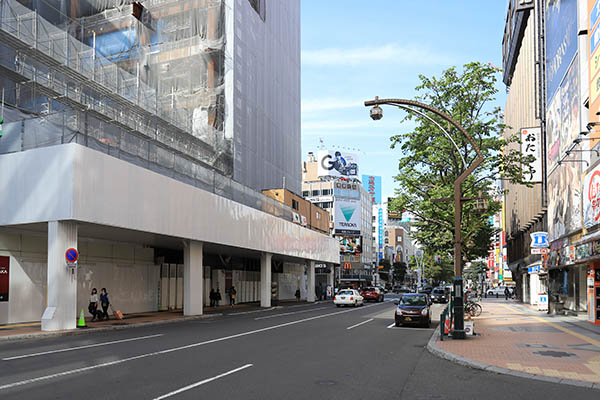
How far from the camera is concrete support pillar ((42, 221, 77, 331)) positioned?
67.5 ft

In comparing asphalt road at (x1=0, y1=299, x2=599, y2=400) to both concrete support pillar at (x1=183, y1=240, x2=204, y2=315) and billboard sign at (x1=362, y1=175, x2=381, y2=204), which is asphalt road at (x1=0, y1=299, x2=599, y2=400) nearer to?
concrete support pillar at (x1=183, y1=240, x2=204, y2=315)

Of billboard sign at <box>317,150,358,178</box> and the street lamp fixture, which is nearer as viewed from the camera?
the street lamp fixture

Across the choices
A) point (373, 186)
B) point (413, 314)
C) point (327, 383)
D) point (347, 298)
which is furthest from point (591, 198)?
point (373, 186)

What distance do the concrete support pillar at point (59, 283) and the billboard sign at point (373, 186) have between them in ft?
487

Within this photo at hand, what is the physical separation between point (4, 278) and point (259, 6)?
39.2 meters

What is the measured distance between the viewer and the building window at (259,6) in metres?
52.4

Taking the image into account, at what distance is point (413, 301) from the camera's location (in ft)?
83.0

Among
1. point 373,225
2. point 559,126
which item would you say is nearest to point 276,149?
point 559,126

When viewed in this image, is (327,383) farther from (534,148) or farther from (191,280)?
(534,148)

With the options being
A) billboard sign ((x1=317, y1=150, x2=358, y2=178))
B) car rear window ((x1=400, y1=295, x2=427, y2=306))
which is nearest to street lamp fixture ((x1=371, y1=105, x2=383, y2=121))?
car rear window ((x1=400, y1=295, x2=427, y2=306))

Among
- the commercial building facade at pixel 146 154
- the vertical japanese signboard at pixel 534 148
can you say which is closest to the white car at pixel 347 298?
the commercial building facade at pixel 146 154

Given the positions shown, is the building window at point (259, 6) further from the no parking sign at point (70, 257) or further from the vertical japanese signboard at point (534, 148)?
the no parking sign at point (70, 257)

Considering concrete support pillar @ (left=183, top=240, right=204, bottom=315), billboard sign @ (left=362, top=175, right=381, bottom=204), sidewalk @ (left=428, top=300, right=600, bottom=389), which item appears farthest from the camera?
billboard sign @ (left=362, top=175, right=381, bottom=204)

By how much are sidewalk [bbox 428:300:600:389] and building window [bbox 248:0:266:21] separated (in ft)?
133
